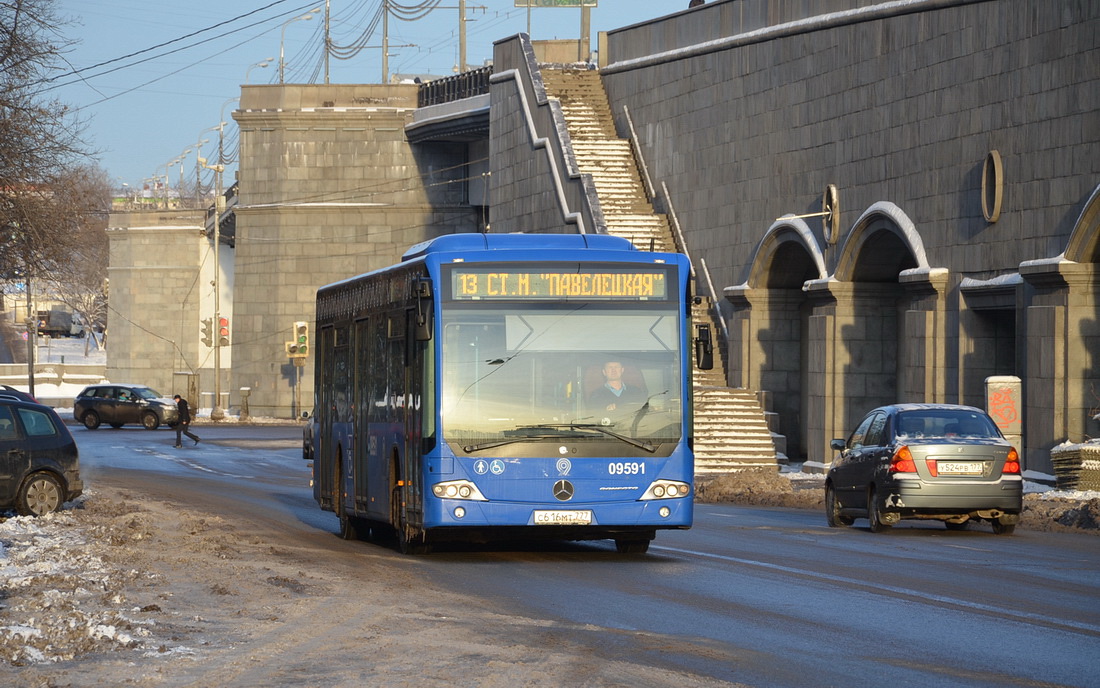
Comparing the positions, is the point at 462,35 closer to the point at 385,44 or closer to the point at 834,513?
the point at 385,44

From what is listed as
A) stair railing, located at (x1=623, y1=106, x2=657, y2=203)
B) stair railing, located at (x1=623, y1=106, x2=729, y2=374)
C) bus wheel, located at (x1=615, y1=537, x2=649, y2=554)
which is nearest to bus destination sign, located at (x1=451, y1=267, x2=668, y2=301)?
bus wheel, located at (x1=615, y1=537, x2=649, y2=554)

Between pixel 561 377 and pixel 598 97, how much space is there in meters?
33.0

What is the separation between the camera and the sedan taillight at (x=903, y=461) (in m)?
19.0

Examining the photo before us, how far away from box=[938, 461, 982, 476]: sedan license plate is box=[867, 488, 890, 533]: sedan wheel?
0.93 meters

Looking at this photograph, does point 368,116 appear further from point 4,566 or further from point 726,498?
point 4,566

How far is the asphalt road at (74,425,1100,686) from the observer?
9344mm

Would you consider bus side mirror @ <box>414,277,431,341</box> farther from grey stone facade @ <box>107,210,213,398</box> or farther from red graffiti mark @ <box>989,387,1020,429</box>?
grey stone facade @ <box>107,210,213,398</box>

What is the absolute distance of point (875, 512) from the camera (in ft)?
64.7

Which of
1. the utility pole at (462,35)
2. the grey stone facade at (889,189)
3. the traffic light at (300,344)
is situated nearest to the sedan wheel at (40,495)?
the grey stone facade at (889,189)

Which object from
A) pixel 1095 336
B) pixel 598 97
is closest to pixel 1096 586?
pixel 1095 336

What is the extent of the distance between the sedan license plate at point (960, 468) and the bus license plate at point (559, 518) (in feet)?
17.7

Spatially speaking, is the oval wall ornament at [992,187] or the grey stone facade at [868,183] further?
the oval wall ornament at [992,187]

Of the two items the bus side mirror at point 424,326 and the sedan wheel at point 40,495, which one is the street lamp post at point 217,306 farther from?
the bus side mirror at point 424,326

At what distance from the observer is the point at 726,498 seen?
2867 cm
